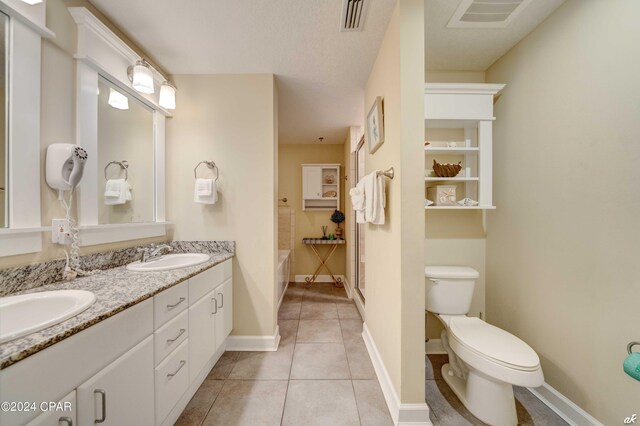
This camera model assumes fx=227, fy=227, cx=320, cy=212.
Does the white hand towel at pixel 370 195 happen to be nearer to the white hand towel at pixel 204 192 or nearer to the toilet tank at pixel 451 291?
the toilet tank at pixel 451 291

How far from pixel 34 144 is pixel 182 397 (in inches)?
61.2

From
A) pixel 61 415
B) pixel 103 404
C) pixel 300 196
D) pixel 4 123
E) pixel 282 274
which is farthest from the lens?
pixel 300 196

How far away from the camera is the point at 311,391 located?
1.53 m

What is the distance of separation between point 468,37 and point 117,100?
2.53 m

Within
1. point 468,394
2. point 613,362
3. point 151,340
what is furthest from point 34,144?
point 613,362

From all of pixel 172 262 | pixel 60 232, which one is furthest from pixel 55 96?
pixel 172 262

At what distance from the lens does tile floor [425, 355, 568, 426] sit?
1312mm

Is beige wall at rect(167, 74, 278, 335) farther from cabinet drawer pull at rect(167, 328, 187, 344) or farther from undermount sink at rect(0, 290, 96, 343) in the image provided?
undermount sink at rect(0, 290, 96, 343)

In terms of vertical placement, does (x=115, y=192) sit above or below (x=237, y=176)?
below

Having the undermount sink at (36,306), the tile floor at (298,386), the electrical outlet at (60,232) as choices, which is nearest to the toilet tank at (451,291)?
the tile floor at (298,386)

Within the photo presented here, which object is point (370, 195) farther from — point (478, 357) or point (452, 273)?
point (478, 357)

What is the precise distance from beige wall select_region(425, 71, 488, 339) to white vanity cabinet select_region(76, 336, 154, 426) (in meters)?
1.94

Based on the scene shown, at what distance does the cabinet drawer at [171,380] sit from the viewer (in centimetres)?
110

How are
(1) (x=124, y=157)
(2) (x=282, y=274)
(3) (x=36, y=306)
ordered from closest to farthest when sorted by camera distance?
1. (3) (x=36, y=306)
2. (1) (x=124, y=157)
3. (2) (x=282, y=274)
